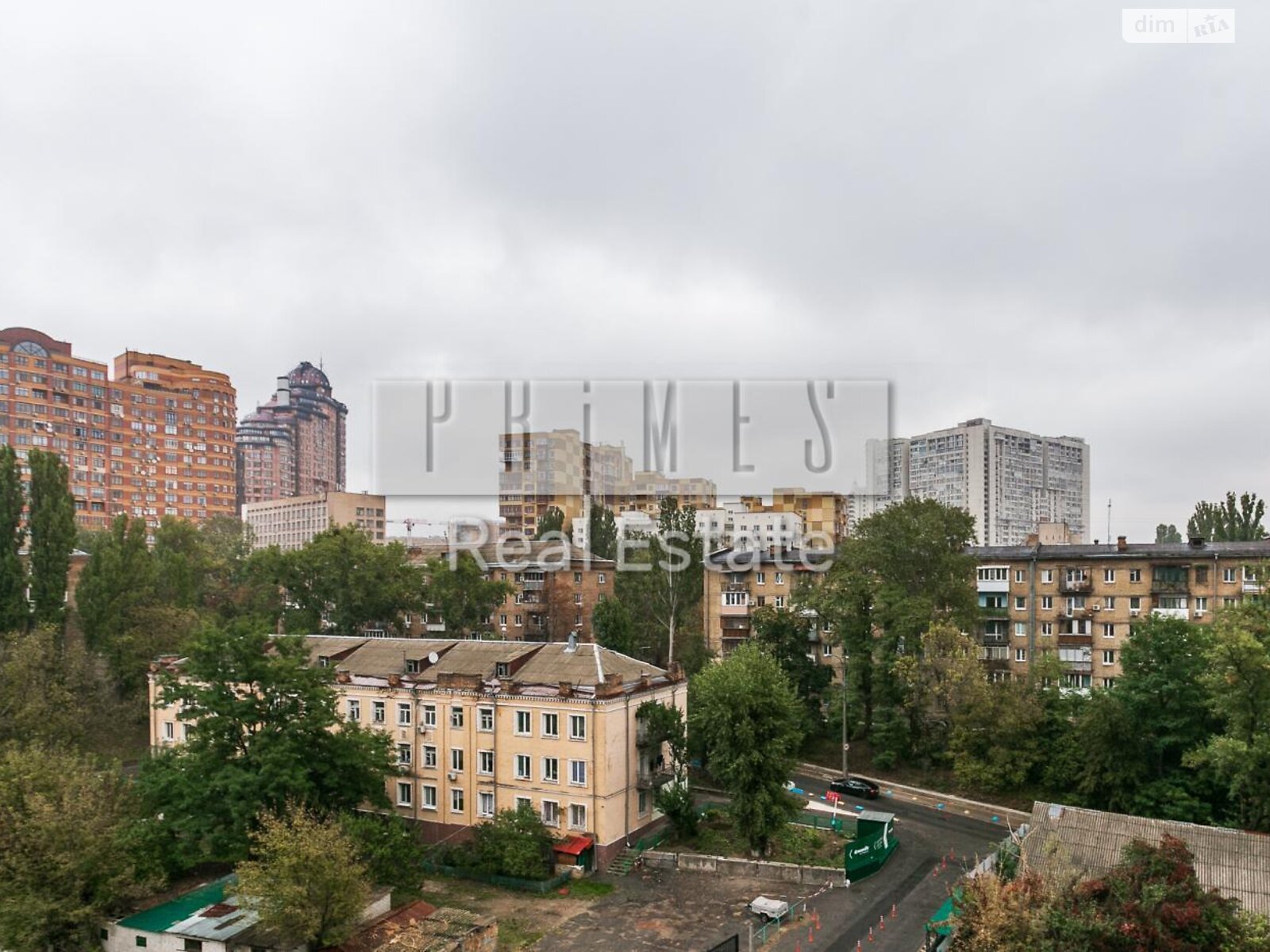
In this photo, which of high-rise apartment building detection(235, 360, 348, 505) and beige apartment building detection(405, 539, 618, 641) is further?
high-rise apartment building detection(235, 360, 348, 505)

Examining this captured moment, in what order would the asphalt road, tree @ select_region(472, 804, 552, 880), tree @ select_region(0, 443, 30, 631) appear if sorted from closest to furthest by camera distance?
the asphalt road → tree @ select_region(472, 804, 552, 880) → tree @ select_region(0, 443, 30, 631)

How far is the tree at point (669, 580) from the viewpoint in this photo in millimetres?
56000

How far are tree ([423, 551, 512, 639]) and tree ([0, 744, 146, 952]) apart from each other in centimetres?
3235

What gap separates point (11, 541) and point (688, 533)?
42382mm

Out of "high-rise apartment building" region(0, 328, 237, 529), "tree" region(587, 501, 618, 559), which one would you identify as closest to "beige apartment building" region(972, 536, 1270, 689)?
"tree" region(587, 501, 618, 559)

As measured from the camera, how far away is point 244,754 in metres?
29.5

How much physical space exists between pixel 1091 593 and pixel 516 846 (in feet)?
122

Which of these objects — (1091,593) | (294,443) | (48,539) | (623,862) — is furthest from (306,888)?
(294,443)

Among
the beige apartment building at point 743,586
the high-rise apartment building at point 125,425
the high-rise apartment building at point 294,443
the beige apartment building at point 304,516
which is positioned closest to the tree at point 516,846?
the beige apartment building at point 743,586

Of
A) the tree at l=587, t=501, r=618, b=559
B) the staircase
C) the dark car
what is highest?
the tree at l=587, t=501, r=618, b=559

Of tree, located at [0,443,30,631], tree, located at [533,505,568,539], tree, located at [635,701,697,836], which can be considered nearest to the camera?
tree, located at [635,701,697,836]

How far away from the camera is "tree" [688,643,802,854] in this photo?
32.1 meters

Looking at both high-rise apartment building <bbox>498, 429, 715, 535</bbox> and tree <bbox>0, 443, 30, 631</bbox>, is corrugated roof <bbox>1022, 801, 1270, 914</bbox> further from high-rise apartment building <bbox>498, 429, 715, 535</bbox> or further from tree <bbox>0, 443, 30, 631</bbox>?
high-rise apartment building <bbox>498, 429, 715, 535</bbox>

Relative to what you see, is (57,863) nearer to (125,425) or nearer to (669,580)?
(669,580)
